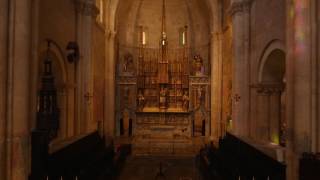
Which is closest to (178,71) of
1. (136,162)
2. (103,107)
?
(103,107)

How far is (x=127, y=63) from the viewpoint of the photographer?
29.0 m

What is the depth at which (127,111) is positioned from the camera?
2831 cm

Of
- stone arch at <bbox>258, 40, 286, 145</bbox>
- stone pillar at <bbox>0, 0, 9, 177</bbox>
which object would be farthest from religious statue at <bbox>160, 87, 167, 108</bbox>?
stone pillar at <bbox>0, 0, 9, 177</bbox>

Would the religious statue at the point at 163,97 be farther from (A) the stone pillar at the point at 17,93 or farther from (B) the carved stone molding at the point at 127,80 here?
(A) the stone pillar at the point at 17,93

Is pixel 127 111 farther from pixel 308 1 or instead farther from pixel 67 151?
pixel 308 1

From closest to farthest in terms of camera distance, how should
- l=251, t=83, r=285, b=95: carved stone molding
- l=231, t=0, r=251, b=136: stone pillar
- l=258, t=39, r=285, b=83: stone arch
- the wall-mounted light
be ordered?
l=258, t=39, r=285, b=83: stone arch → l=251, t=83, r=285, b=95: carved stone molding → the wall-mounted light → l=231, t=0, r=251, b=136: stone pillar

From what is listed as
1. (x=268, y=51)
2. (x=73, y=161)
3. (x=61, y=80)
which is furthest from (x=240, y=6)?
(x=73, y=161)

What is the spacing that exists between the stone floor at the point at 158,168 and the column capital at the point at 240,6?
779 cm

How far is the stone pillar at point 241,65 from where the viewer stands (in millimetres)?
16234

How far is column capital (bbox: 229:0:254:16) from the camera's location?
648 inches

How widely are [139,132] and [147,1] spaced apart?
36.2ft

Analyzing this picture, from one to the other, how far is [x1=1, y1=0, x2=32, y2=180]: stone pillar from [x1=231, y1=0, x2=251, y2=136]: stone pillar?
10.3 m

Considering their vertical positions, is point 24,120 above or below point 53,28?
below

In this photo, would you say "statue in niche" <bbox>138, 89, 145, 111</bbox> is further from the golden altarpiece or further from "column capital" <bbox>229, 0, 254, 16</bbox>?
"column capital" <bbox>229, 0, 254, 16</bbox>
